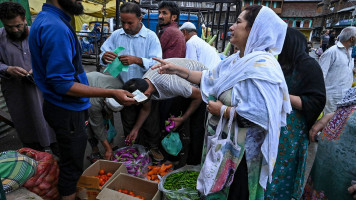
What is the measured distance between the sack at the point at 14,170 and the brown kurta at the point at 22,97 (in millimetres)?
1200

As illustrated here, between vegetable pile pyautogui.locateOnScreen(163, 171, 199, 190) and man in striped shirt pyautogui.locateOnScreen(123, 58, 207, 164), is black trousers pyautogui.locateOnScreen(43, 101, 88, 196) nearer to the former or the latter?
man in striped shirt pyautogui.locateOnScreen(123, 58, 207, 164)

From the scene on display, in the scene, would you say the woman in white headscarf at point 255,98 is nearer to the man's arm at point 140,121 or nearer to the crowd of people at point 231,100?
the crowd of people at point 231,100

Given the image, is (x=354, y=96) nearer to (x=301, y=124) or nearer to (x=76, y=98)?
(x=301, y=124)

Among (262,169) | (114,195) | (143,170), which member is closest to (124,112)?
(143,170)

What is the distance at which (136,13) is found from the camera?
9.22 ft

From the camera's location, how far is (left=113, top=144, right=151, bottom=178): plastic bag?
2631 millimetres

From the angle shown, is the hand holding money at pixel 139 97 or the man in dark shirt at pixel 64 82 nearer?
the man in dark shirt at pixel 64 82

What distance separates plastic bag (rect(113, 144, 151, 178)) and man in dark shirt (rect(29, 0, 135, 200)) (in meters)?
0.80

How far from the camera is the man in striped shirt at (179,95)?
240 cm

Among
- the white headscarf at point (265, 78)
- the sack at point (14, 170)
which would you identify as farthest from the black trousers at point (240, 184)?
the sack at point (14, 170)

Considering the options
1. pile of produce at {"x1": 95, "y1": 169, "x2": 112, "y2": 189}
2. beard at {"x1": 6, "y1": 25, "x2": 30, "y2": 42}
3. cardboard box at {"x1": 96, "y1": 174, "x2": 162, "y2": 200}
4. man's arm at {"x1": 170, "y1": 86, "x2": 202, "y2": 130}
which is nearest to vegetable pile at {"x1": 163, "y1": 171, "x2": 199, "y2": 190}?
cardboard box at {"x1": 96, "y1": 174, "x2": 162, "y2": 200}

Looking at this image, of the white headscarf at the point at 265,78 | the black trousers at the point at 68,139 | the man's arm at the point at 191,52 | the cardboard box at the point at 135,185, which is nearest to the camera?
the white headscarf at the point at 265,78

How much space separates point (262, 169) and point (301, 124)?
0.68 meters

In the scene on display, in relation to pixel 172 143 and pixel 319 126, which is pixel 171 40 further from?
pixel 319 126
